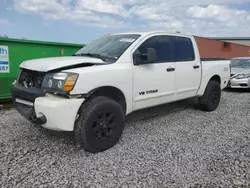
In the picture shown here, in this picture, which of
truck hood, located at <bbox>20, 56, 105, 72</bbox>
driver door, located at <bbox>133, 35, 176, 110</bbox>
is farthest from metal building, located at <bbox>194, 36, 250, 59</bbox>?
truck hood, located at <bbox>20, 56, 105, 72</bbox>

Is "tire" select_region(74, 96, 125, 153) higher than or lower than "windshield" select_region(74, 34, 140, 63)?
lower

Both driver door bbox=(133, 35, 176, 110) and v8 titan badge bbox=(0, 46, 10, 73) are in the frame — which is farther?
v8 titan badge bbox=(0, 46, 10, 73)

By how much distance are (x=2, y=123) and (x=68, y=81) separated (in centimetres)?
228

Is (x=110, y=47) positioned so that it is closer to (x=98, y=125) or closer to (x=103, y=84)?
(x=103, y=84)

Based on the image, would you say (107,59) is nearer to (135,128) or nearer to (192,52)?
(135,128)

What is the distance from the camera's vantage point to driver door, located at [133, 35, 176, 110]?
3672 millimetres

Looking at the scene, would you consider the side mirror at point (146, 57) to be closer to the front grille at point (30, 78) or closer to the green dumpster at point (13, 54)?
the front grille at point (30, 78)

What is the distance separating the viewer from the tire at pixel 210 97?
5336 mm

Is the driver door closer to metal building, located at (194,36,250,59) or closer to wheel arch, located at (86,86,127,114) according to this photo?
wheel arch, located at (86,86,127,114)

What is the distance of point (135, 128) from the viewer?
4.21 meters

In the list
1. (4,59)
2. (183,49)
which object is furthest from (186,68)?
(4,59)

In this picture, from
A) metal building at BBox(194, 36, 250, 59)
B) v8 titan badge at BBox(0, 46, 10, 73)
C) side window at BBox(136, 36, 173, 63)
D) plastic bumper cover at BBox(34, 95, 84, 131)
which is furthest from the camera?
metal building at BBox(194, 36, 250, 59)

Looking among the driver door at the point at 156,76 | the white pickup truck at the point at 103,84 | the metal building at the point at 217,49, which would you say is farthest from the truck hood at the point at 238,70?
the driver door at the point at 156,76

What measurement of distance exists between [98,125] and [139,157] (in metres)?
0.69
